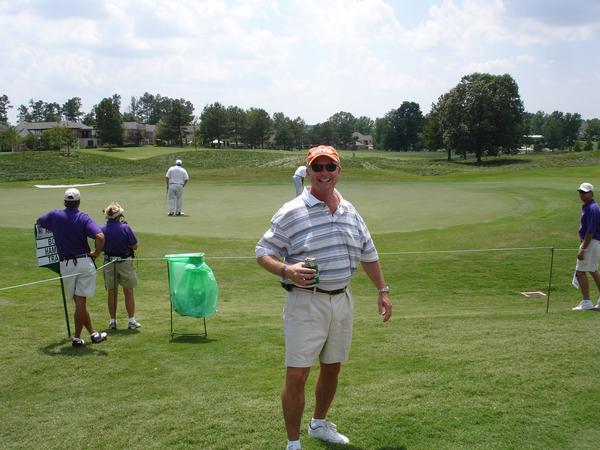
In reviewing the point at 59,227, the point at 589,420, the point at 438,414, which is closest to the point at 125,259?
the point at 59,227

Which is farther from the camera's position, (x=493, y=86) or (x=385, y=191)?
(x=493, y=86)

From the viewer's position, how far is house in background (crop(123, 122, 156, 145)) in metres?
136

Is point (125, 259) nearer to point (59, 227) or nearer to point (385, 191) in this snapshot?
point (59, 227)

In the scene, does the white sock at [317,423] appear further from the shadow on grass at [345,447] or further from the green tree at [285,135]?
the green tree at [285,135]

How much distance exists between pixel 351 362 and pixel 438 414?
157 centimetres

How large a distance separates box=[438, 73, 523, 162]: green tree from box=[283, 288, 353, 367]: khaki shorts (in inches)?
2898

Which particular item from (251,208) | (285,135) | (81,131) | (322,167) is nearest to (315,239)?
(322,167)

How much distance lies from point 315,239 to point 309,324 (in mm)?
642

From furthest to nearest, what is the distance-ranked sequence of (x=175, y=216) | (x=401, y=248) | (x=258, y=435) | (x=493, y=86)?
(x=493, y=86), (x=175, y=216), (x=401, y=248), (x=258, y=435)

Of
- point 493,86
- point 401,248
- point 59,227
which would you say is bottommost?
point 401,248

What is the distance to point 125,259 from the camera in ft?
29.6

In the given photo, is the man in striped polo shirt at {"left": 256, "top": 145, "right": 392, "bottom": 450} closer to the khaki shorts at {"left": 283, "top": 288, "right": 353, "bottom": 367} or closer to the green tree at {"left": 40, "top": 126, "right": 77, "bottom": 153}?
the khaki shorts at {"left": 283, "top": 288, "right": 353, "bottom": 367}

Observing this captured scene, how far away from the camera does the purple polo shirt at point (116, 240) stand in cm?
898

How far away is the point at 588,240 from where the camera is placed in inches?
401
